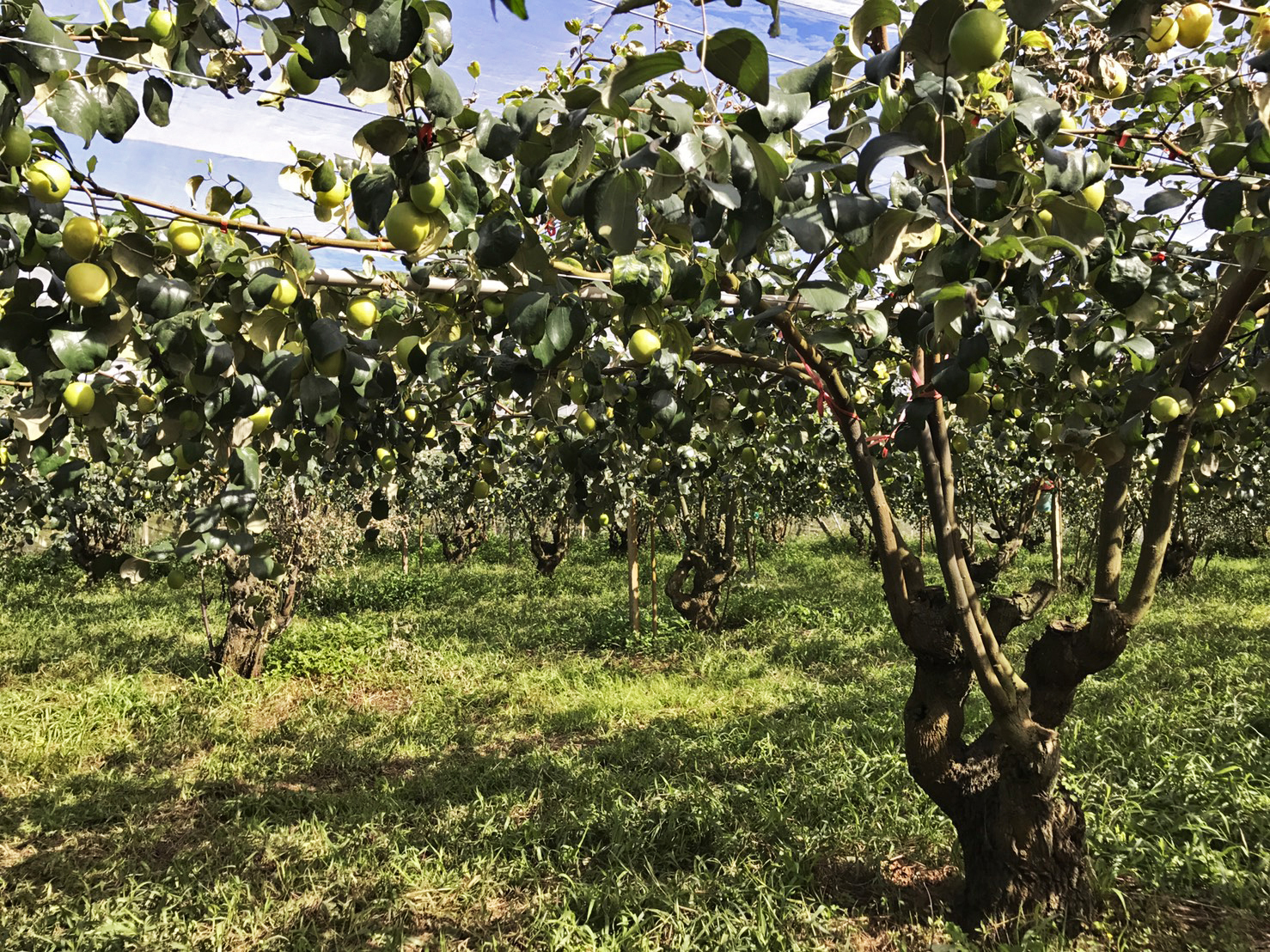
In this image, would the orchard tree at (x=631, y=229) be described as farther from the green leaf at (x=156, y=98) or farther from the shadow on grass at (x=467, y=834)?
the shadow on grass at (x=467, y=834)

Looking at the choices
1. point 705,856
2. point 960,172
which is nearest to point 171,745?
point 705,856

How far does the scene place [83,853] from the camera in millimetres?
3648

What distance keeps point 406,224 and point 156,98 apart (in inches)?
18.3

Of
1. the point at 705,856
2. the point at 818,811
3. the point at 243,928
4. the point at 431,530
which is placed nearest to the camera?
the point at 243,928

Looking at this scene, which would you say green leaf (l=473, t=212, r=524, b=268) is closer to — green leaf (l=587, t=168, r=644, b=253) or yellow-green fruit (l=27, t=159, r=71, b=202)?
green leaf (l=587, t=168, r=644, b=253)

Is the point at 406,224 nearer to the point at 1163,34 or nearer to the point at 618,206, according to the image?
the point at 618,206

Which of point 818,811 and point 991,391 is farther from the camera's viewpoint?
point 818,811

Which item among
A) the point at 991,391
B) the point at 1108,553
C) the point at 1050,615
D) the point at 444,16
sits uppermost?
the point at 444,16

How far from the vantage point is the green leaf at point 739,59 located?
0.79m

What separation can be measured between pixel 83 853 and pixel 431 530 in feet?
50.9

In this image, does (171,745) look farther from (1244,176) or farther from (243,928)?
(1244,176)

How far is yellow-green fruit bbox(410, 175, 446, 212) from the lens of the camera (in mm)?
1019

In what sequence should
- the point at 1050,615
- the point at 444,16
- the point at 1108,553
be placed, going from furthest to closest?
the point at 1050,615
the point at 1108,553
the point at 444,16

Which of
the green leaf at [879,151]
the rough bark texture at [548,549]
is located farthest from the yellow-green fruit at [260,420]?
the rough bark texture at [548,549]
